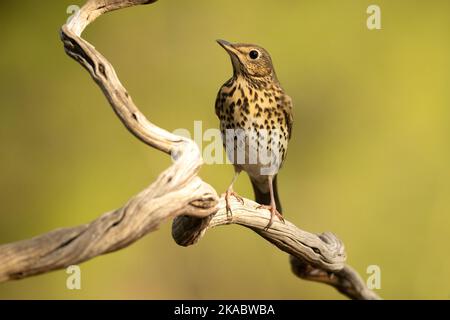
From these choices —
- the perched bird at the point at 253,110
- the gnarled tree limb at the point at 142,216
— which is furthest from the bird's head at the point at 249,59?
the gnarled tree limb at the point at 142,216

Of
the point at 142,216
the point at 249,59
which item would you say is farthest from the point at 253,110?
the point at 142,216

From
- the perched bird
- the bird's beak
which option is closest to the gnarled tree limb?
the perched bird

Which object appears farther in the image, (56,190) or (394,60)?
(394,60)

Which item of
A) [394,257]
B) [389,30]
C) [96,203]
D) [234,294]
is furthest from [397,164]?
[96,203]

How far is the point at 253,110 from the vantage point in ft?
10.5

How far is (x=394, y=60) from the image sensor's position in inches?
199

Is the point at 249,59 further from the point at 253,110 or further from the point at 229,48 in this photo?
the point at 253,110

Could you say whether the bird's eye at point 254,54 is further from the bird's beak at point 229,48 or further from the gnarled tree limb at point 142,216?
the gnarled tree limb at point 142,216

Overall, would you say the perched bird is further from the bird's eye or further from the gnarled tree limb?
the gnarled tree limb

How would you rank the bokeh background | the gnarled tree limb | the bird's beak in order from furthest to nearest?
the bokeh background
the bird's beak
the gnarled tree limb

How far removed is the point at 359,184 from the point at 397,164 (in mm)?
310

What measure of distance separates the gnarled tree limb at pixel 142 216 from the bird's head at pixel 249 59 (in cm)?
74

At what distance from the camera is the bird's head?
3.19 m

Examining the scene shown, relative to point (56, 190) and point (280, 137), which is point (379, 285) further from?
point (56, 190)
